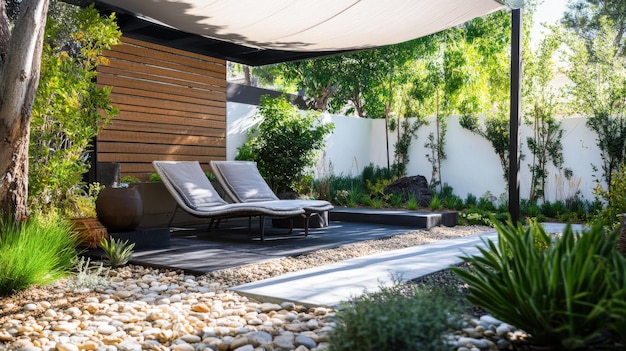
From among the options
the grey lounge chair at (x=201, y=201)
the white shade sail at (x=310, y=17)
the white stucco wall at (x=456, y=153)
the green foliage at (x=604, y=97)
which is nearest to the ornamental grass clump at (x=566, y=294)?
the grey lounge chair at (x=201, y=201)

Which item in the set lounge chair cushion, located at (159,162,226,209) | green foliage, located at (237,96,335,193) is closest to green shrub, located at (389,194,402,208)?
green foliage, located at (237,96,335,193)

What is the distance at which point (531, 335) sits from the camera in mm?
2365

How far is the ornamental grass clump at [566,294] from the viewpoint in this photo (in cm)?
206

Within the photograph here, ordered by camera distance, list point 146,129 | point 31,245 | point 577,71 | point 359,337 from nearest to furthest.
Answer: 1. point 359,337
2. point 31,245
3. point 146,129
4. point 577,71

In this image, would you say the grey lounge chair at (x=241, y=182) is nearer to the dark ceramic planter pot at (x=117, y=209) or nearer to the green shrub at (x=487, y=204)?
the dark ceramic planter pot at (x=117, y=209)

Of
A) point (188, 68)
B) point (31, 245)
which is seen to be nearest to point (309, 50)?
point (188, 68)

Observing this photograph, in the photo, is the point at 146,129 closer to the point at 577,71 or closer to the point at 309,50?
the point at 309,50

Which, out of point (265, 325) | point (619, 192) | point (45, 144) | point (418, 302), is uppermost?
Result: point (45, 144)

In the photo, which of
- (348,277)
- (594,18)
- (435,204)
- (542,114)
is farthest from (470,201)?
(594,18)

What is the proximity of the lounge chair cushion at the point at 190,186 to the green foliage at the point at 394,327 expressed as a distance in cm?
484

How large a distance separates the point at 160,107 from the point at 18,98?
15.5 ft

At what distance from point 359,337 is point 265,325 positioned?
41.3 inches

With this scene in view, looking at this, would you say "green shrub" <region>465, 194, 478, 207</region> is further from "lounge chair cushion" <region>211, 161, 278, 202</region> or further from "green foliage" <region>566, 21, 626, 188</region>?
"lounge chair cushion" <region>211, 161, 278, 202</region>

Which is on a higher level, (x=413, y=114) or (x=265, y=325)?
(x=413, y=114)
